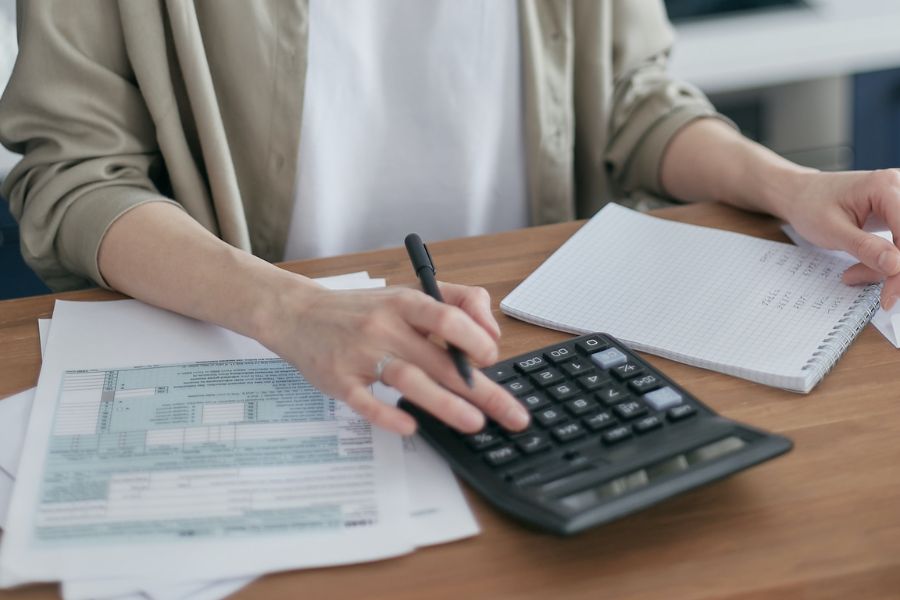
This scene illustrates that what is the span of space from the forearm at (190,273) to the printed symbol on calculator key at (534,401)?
0.56 feet

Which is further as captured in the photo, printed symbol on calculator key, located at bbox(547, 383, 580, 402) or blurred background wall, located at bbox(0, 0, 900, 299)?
blurred background wall, located at bbox(0, 0, 900, 299)

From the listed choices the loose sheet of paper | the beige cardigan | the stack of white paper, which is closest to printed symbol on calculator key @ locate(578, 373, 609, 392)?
the stack of white paper

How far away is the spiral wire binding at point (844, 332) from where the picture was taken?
71 centimetres

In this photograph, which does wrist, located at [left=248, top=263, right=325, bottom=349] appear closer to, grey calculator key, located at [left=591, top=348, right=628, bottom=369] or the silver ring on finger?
the silver ring on finger

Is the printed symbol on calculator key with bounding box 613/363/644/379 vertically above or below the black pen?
below

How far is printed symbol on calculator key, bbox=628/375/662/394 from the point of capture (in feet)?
2.14

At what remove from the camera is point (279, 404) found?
68 cm

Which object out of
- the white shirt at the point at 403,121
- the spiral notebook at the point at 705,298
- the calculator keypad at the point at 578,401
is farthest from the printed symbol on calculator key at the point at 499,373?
the white shirt at the point at 403,121

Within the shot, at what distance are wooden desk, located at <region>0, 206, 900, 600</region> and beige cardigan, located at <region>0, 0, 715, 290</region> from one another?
44 centimetres

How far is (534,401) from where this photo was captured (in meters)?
0.65

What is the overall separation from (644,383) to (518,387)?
0.26 feet

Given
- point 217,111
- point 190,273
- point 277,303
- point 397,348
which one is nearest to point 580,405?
point 397,348

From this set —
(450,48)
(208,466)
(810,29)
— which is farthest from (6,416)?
→ (810,29)

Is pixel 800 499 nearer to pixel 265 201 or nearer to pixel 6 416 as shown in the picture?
pixel 6 416
